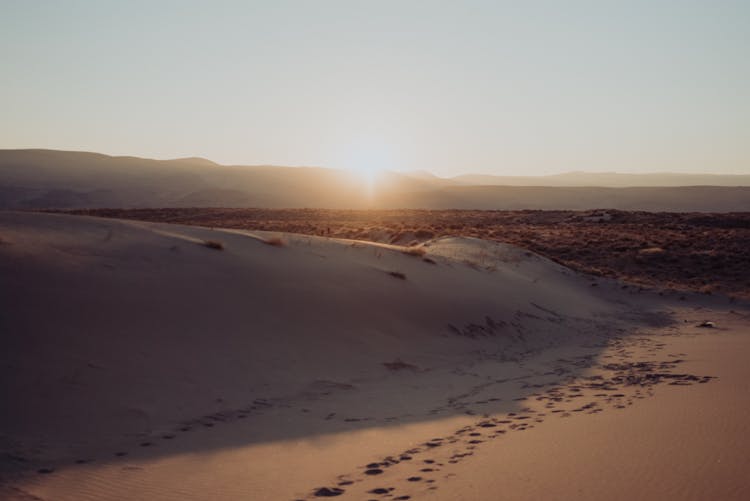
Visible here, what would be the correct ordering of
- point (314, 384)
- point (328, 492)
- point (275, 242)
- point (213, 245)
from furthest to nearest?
1. point (275, 242)
2. point (213, 245)
3. point (314, 384)
4. point (328, 492)

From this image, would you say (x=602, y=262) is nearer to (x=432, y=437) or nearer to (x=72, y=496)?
(x=432, y=437)

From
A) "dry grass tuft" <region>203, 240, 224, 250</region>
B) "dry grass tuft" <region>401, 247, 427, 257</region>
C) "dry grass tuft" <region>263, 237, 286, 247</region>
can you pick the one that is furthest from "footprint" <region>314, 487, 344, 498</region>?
"dry grass tuft" <region>401, 247, 427, 257</region>

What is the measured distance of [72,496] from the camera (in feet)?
15.5

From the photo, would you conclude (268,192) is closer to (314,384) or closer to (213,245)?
(213,245)

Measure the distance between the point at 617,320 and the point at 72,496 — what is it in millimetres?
14158

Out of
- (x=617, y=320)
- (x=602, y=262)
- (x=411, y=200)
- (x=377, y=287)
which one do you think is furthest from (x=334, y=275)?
(x=411, y=200)

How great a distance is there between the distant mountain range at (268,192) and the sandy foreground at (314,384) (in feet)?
197

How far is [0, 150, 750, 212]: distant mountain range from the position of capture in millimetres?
75688

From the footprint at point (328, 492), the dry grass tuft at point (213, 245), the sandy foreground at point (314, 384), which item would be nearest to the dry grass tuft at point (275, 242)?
the sandy foreground at point (314, 384)

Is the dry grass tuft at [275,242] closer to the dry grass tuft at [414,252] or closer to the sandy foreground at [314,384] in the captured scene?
the sandy foreground at [314,384]

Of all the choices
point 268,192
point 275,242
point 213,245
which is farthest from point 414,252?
point 268,192

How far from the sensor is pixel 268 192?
3487 inches

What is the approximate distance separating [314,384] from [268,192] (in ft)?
269

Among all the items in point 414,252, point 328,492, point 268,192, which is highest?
point 268,192
